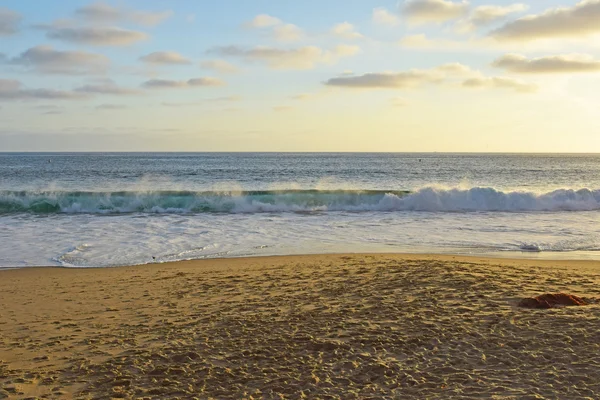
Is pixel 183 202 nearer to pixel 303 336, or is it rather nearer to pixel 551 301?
pixel 303 336

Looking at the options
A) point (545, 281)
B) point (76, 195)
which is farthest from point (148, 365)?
point (76, 195)

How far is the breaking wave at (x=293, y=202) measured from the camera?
79.4ft

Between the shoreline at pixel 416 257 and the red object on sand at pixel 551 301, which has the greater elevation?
the red object on sand at pixel 551 301

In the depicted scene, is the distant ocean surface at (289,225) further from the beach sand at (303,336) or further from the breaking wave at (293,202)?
the beach sand at (303,336)

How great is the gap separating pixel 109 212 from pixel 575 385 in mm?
21644

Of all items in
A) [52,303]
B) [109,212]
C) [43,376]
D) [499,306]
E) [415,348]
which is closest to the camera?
[43,376]

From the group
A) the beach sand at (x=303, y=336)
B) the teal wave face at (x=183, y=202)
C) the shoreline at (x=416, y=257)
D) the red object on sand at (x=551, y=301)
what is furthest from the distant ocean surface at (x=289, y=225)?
the red object on sand at (x=551, y=301)

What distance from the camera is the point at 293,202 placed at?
2695cm

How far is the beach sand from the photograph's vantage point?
15.7 ft

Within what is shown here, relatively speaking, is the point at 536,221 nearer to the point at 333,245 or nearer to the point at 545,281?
the point at 333,245

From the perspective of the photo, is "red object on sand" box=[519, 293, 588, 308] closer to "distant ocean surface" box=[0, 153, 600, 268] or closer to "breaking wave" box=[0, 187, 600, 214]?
"distant ocean surface" box=[0, 153, 600, 268]

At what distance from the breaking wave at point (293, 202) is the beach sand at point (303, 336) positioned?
1495cm

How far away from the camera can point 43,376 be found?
5098 mm

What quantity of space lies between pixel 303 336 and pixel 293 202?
21002mm
